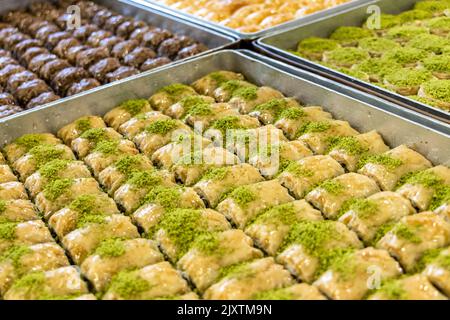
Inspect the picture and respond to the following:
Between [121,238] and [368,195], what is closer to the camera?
[121,238]

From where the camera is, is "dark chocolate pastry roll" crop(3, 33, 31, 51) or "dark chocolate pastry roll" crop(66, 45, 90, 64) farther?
"dark chocolate pastry roll" crop(3, 33, 31, 51)

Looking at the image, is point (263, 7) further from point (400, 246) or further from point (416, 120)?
point (400, 246)

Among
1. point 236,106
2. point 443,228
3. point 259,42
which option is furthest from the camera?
point 259,42

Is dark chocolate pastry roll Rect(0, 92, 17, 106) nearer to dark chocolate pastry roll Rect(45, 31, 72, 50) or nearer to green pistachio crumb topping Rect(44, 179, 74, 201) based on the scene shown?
dark chocolate pastry roll Rect(45, 31, 72, 50)

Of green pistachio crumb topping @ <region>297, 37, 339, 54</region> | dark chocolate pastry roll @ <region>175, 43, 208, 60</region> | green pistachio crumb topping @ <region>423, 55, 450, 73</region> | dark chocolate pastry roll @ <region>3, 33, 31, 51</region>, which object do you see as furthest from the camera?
dark chocolate pastry roll @ <region>3, 33, 31, 51</region>

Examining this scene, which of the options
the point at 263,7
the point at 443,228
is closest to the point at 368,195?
the point at 443,228

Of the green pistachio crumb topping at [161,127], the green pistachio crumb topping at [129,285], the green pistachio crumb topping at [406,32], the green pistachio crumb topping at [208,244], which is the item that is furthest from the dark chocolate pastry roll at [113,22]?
A: the green pistachio crumb topping at [129,285]

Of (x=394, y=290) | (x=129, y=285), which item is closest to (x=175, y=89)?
(x=129, y=285)

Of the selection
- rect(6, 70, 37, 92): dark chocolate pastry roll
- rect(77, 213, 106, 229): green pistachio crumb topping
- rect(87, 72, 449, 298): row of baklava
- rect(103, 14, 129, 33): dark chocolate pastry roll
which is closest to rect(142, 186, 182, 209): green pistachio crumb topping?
rect(87, 72, 449, 298): row of baklava
